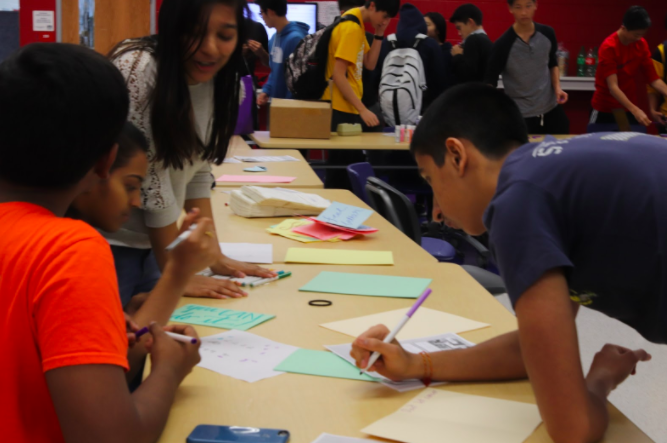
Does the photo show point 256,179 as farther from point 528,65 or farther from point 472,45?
point 472,45

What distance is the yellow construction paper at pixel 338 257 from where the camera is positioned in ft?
6.15

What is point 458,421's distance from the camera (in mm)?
987

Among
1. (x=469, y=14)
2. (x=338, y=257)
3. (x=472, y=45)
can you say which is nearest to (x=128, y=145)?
(x=338, y=257)

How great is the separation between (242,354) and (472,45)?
188 inches

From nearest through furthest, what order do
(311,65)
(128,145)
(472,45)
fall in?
1. (128,145)
2. (311,65)
3. (472,45)

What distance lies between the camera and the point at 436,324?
54.6 inches

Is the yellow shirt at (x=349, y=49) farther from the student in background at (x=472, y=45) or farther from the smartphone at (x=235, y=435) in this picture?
the smartphone at (x=235, y=435)

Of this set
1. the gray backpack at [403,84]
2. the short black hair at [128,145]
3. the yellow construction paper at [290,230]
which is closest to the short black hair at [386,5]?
the gray backpack at [403,84]

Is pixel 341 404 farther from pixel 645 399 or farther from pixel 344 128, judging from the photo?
pixel 344 128

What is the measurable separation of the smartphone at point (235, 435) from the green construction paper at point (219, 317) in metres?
0.41

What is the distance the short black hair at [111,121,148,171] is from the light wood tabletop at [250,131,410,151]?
9.04ft

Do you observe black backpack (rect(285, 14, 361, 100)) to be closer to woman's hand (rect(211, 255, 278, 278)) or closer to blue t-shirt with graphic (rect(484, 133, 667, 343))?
woman's hand (rect(211, 255, 278, 278))

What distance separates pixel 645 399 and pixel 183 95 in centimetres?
205

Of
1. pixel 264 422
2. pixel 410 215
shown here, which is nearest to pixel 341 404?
pixel 264 422
